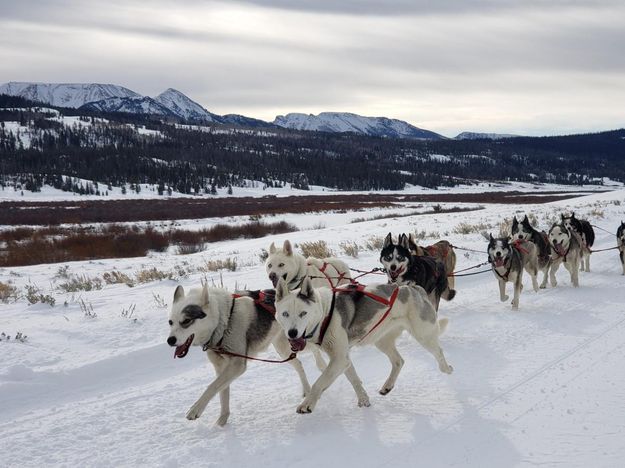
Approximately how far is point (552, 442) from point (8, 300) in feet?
28.4

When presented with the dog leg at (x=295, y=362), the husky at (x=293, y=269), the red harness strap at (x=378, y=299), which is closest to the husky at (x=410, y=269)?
the husky at (x=293, y=269)

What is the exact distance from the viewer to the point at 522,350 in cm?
614

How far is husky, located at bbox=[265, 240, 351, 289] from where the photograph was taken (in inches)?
253

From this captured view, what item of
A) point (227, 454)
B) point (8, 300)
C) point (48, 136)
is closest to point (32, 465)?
point (227, 454)

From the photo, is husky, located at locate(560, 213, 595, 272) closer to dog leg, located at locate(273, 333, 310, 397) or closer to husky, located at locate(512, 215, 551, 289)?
husky, located at locate(512, 215, 551, 289)

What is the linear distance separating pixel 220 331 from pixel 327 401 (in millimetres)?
1263

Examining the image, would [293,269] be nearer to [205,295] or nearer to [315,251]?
[205,295]

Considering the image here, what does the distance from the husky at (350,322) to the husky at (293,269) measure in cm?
117

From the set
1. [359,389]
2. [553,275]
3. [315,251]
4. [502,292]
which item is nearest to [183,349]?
[359,389]

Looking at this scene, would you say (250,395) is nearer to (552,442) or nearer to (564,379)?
(552,442)

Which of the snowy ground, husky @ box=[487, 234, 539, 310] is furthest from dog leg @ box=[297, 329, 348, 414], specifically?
husky @ box=[487, 234, 539, 310]

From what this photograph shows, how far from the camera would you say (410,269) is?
7512 mm

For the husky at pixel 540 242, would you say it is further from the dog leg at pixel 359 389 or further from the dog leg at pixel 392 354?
the dog leg at pixel 359 389

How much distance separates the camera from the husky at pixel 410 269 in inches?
293
